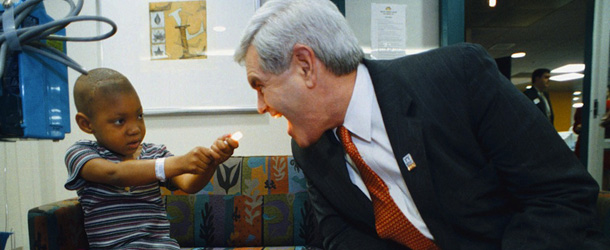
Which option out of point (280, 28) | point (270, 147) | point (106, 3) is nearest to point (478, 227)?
point (280, 28)

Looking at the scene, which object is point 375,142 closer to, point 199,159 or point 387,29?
point 199,159

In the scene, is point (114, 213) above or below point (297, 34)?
below

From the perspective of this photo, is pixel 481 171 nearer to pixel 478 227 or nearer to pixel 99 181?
pixel 478 227

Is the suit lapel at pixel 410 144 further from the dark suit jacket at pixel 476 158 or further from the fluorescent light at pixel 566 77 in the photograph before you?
the fluorescent light at pixel 566 77

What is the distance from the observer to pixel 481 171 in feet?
3.19

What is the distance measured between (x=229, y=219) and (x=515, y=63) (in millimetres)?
10751

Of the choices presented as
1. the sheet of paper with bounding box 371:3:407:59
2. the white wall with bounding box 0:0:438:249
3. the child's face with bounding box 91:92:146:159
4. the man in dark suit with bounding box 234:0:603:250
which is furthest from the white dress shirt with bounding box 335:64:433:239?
the sheet of paper with bounding box 371:3:407:59

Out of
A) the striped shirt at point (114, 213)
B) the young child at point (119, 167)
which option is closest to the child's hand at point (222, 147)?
the young child at point (119, 167)

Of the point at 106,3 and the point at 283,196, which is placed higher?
the point at 106,3

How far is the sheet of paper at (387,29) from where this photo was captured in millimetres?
2430

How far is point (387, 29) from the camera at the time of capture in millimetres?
2438

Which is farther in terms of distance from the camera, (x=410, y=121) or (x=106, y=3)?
(x=106, y=3)

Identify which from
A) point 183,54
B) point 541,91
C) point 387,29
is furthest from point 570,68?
point 183,54

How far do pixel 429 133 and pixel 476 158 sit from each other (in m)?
0.16
